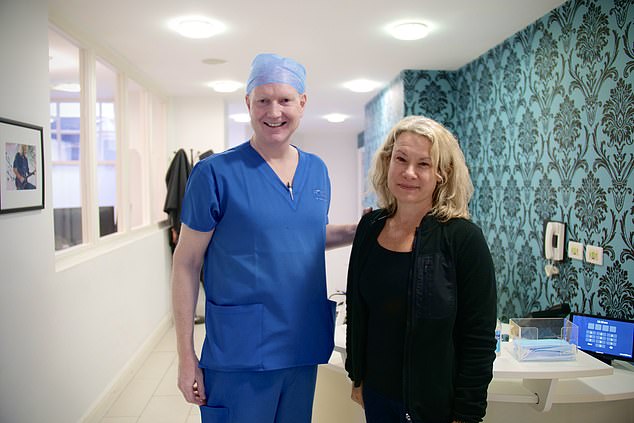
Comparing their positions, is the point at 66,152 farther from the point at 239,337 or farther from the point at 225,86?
the point at 239,337

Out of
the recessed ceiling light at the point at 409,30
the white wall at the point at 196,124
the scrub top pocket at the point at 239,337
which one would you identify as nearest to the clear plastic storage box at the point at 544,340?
the scrub top pocket at the point at 239,337

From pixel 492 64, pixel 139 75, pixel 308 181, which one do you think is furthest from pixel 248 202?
pixel 139 75

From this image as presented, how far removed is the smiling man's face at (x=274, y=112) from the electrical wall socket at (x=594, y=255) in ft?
5.84

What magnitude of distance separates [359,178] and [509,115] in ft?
24.0

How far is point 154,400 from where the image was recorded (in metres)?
3.37

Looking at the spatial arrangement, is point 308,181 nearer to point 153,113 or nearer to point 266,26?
point 266,26

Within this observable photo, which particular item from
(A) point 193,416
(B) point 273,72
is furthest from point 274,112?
(A) point 193,416

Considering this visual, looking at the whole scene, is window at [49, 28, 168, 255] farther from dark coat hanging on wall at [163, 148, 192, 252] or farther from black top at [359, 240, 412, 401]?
black top at [359, 240, 412, 401]

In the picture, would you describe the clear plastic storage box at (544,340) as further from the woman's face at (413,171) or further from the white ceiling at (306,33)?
the white ceiling at (306,33)

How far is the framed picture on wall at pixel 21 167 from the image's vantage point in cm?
206

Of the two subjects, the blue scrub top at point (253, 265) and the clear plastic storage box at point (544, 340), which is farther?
the clear plastic storage box at point (544, 340)

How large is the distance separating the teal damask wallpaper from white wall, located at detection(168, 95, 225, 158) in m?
2.66

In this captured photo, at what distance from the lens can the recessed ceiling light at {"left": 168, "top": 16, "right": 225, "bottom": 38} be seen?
3033mm

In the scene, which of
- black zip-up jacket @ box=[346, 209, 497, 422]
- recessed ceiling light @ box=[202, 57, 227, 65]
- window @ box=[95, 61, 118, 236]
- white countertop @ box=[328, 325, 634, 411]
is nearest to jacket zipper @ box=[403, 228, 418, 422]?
black zip-up jacket @ box=[346, 209, 497, 422]
